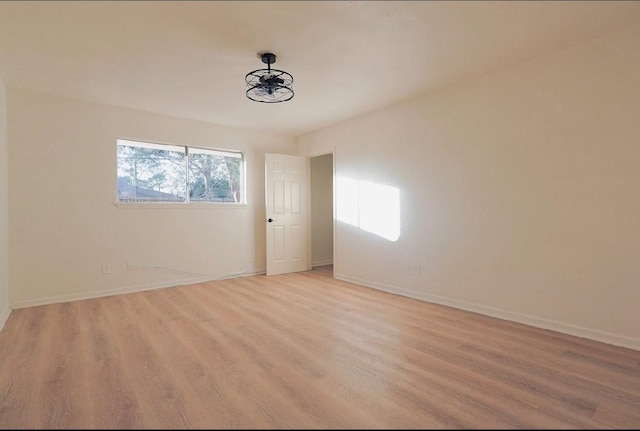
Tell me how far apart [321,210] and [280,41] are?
4028mm

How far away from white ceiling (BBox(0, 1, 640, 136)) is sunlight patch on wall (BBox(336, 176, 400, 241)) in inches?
49.9

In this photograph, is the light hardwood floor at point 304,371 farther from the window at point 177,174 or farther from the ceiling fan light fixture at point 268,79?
the ceiling fan light fixture at point 268,79

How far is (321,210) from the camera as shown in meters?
6.42

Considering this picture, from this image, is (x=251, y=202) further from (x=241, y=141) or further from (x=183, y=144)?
(x=183, y=144)

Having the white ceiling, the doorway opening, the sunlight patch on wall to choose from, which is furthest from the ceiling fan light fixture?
the doorway opening

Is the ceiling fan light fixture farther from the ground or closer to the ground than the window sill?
farther from the ground

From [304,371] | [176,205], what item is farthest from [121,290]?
[304,371]

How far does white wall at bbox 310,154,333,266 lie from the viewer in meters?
6.29

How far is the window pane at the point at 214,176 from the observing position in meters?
4.91

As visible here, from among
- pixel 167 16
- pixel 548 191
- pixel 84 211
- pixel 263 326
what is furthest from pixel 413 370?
pixel 84 211

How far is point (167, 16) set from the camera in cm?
228

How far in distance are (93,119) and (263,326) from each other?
3363 mm

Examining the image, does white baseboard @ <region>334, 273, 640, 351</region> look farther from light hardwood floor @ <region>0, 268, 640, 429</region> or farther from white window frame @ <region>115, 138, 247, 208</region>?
white window frame @ <region>115, 138, 247, 208</region>

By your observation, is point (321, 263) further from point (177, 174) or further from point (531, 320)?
point (531, 320)
